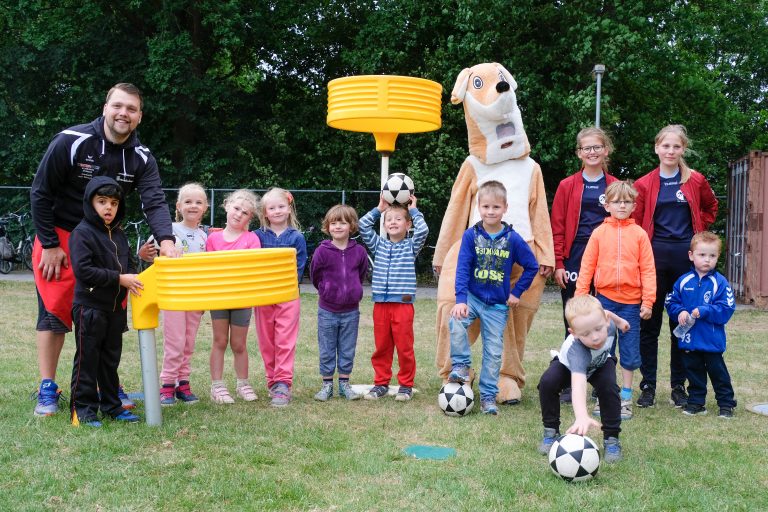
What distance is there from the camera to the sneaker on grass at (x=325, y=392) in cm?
565

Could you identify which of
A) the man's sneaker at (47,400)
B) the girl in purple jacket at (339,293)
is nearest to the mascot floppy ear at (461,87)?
the girl in purple jacket at (339,293)

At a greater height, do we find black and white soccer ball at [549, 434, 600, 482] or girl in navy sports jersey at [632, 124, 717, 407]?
girl in navy sports jersey at [632, 124, 717, 407]

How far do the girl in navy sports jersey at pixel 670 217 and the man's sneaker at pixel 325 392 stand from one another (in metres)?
2.30

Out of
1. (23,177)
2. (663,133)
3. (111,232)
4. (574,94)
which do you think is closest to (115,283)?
(111,232)

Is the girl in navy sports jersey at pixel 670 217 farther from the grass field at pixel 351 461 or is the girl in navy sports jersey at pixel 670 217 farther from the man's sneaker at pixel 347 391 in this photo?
the man's sneaker at pixel 347 391

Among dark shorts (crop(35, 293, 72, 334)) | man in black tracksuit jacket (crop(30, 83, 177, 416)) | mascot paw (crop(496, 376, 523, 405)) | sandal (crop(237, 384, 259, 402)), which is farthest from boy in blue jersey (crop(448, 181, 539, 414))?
dark shorts (crop(35, 293, 72, 334))

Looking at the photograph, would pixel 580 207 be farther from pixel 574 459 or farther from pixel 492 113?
pixel 574 459

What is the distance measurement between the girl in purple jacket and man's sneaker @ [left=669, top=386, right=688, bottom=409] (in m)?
2.35

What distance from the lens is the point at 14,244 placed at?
17594mm

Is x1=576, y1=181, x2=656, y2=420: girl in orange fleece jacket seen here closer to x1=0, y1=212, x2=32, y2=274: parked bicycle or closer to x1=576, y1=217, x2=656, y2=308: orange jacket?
x1=576, y1=217, x2=656, y2=308: orange jacket

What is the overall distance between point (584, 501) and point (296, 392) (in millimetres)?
2923

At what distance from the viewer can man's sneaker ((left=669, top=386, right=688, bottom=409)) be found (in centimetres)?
561

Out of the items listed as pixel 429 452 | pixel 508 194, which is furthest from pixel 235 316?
pixel 508 194

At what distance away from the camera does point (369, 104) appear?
5527mm
